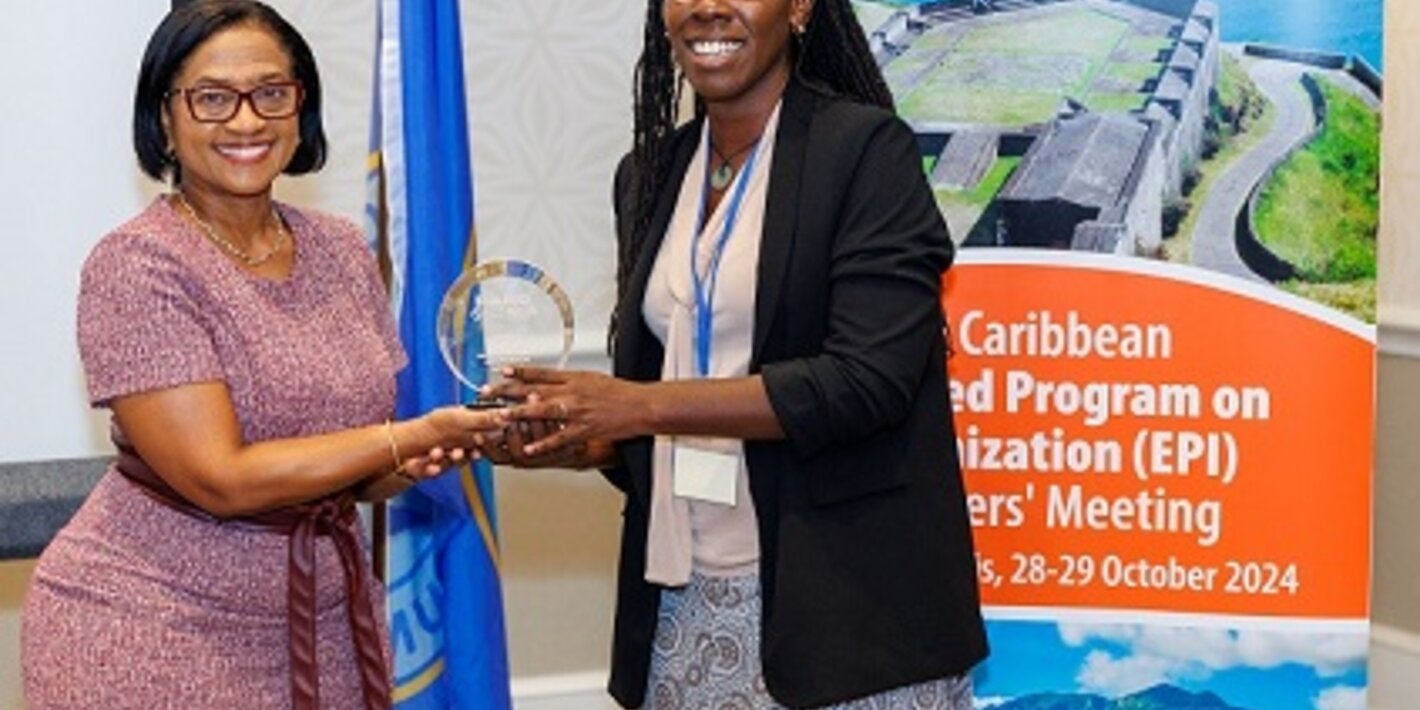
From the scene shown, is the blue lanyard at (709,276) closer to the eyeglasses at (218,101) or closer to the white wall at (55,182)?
the eyeglasses at (218,101)

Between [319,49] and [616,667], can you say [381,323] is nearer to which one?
[616,667]

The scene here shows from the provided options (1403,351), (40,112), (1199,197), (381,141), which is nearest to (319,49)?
(40,112)

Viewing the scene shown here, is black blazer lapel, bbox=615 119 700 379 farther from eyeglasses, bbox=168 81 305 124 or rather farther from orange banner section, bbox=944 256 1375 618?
orange banner section, bbox=944 256 1375 618

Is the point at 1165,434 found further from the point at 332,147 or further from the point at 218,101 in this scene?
the point at 218,101

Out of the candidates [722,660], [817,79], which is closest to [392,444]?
[722,660]

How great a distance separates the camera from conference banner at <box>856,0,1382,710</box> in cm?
354

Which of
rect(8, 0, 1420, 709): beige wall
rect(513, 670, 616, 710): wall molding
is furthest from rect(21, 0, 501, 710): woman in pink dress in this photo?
rect(513, 670, 616, 710): wall molding

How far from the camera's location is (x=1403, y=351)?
183 inches

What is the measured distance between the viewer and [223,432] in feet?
7.68

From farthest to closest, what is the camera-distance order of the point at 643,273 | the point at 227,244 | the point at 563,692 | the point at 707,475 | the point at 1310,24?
the point at 563,692, the point at 1310,24, the point at 643,273, the point at 707,475, the point at 227,244

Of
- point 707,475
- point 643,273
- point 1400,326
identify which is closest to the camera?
point 707,475

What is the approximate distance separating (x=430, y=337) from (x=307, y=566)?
0.65m

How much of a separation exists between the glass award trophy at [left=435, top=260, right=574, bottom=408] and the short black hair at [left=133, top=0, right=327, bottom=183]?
26 centimetres

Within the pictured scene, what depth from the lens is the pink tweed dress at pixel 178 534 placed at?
2.34m
